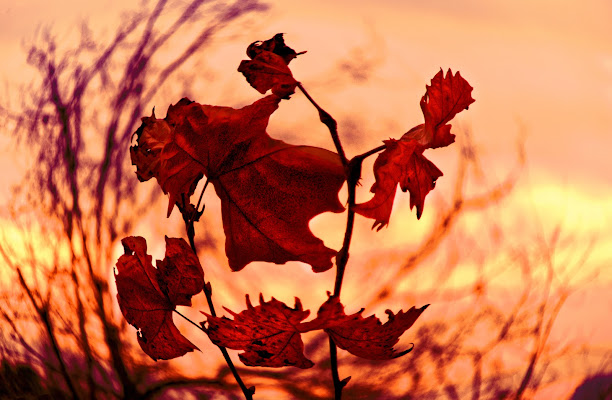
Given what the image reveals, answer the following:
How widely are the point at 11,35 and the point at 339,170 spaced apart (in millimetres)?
305

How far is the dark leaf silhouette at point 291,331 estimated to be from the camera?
1.17ft

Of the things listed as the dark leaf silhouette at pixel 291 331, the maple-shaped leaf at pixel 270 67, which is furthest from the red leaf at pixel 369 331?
the maple-shaped leaf at pixel 270 67

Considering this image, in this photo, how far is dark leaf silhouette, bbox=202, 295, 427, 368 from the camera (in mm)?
357

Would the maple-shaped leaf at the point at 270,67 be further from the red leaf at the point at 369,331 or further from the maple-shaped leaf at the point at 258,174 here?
the red leaf at the point at 369,331

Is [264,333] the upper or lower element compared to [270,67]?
lower

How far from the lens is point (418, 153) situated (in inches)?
15.3

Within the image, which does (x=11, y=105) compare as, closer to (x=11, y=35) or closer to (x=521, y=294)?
(x=11, y=35)

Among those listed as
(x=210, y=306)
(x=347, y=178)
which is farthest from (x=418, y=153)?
(x=210, y=306)

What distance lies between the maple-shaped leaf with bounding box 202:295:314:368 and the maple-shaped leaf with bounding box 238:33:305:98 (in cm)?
11

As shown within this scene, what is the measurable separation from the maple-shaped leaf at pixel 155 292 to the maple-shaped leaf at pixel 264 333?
0.16ft

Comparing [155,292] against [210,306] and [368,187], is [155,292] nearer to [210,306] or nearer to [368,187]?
[210,306]

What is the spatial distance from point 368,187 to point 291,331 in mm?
106

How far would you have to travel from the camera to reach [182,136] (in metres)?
0.40

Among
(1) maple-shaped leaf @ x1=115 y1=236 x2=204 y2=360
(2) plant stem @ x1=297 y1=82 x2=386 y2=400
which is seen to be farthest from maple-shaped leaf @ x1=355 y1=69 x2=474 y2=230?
Answer: (1) maple-shaped leaf @ x1=115 y1=236 x2=204 y2=360
